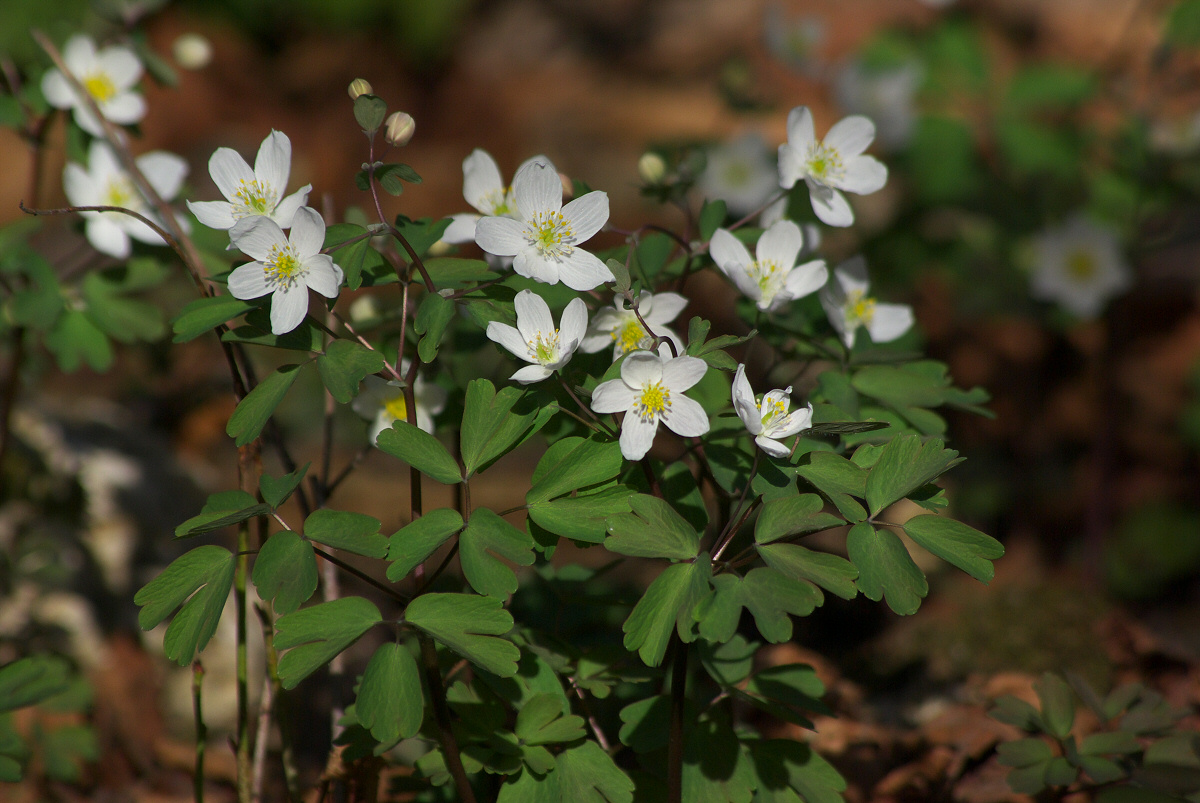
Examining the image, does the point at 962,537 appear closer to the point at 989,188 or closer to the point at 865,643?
the point at 865,643

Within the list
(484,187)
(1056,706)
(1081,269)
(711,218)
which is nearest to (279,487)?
(484,187)

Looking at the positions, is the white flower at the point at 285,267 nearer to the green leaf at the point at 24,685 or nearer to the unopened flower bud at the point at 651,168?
the unopened flower bud at the point at 651,168

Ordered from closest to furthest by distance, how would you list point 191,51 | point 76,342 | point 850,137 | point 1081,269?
point 850,137, point 76,342, point 191,51, point 1081,269

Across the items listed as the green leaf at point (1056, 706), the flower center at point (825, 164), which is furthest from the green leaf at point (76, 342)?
the green leaf at point (1056, 706)

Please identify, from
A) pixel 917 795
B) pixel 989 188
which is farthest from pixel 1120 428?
pixel 917 795

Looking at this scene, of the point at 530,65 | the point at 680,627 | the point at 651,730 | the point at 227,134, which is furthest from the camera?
the point at 530,65

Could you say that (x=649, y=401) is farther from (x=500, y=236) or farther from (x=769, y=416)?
(x=500, y=236)
